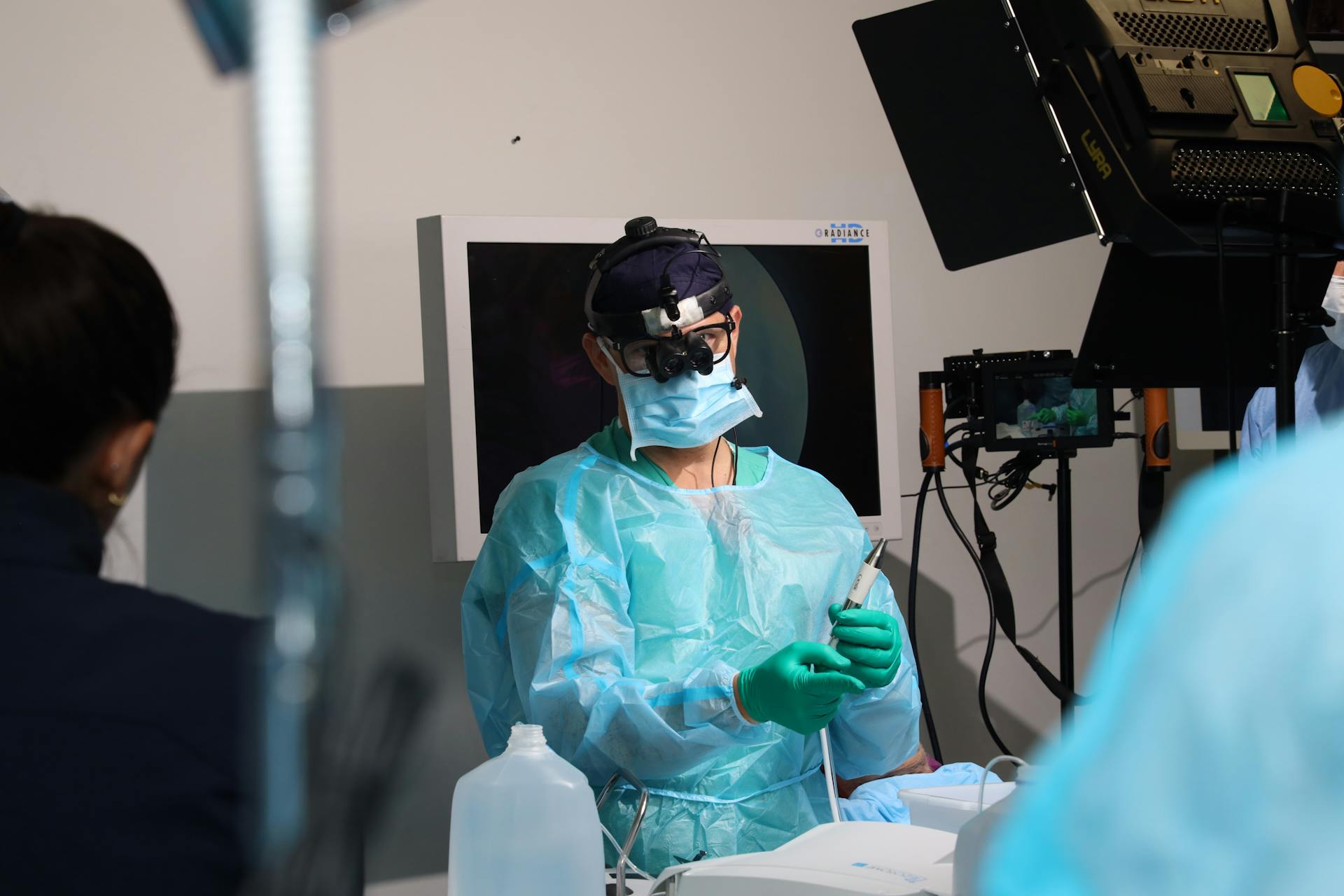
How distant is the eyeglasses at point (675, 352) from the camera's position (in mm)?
1832

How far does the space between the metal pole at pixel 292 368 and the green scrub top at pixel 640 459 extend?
1.51m

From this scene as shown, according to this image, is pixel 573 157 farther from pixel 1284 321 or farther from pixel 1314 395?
pixel 1284 321

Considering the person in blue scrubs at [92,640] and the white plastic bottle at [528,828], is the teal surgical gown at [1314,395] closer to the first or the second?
the white plastic bottle at [528,828]

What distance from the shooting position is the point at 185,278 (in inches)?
93.3

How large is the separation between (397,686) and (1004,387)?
86.0 inches

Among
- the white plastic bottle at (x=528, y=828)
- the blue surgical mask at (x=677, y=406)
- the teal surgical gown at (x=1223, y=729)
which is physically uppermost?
the blue surgical mask at (x=677, y=406)

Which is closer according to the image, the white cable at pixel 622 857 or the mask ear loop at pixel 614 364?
the white cable at pixel 622 857

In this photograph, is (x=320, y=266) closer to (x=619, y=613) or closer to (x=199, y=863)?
(x=199, y=863)

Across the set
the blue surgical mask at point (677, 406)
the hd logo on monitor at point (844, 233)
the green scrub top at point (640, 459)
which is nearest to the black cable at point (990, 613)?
the hd logo on monitor at point (844, 233)

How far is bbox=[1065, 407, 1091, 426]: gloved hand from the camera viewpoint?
8.16 ft

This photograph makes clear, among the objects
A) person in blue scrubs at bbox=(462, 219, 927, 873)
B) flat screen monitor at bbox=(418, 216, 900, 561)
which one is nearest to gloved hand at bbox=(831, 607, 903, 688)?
person in blue scrubs at bbox=(462, 219, 927, 873)

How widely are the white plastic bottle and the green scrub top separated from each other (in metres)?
0.79

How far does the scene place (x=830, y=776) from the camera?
5.55 feet

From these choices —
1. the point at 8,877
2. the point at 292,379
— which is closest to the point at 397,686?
the point at 292,379
